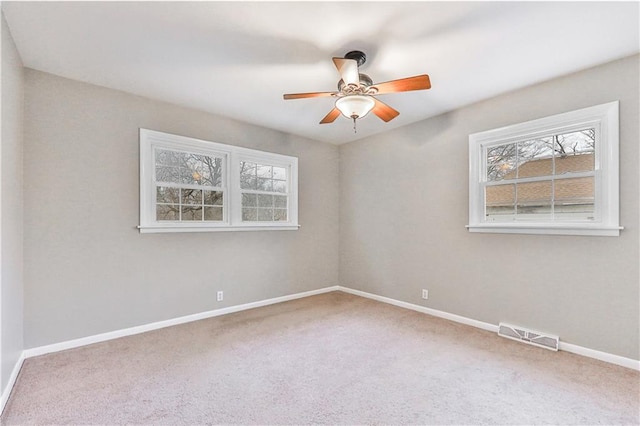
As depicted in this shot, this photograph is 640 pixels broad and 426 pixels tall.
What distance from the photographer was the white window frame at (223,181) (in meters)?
3.31

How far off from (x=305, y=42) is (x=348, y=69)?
428 mm

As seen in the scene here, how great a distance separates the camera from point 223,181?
13.0 ft

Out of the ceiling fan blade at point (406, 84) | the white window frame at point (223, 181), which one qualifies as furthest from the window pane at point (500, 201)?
the white window frame at point (223, 181)

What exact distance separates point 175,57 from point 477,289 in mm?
3787

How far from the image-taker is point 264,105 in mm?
3543

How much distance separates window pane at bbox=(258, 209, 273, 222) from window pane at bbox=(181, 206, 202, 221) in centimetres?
86

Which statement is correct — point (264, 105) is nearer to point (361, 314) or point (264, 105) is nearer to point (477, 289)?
point (361, 314)

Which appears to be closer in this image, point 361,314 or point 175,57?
point 175,57

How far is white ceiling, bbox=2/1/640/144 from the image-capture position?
197cm

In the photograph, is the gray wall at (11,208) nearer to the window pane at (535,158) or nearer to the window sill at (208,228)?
the window sill at (208,228)

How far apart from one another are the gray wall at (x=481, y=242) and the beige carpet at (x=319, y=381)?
0.39 m

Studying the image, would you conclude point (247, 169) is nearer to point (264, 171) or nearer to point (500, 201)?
point (264, 171)

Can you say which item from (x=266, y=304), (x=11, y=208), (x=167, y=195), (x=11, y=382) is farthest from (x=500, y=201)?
(x=11, y=382)

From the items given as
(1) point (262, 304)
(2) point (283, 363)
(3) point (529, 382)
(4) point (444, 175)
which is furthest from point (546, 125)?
(1) point (262, 304)
